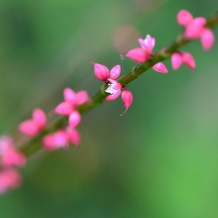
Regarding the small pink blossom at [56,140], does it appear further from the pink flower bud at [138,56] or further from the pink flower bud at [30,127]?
the pink flower bud at [138,56]

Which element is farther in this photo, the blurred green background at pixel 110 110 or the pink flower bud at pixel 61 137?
the blurred green background at pixel 110 110

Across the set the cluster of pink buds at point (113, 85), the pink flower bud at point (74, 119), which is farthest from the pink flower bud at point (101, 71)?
the pink flower bud at point (74, 119)

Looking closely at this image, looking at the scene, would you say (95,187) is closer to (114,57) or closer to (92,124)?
(92,124)

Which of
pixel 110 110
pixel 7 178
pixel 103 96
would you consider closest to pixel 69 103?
pixel 103 96

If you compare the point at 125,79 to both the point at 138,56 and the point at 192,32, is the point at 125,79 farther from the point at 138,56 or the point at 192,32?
the point at 192,32

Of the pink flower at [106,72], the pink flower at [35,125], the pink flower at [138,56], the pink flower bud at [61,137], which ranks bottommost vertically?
the pink flower at [138,56]

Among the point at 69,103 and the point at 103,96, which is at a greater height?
A: the point at 69,103

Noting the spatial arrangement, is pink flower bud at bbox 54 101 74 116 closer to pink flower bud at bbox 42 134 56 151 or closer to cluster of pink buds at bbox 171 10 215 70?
pink flower bud at bbox 42 134 56 151
